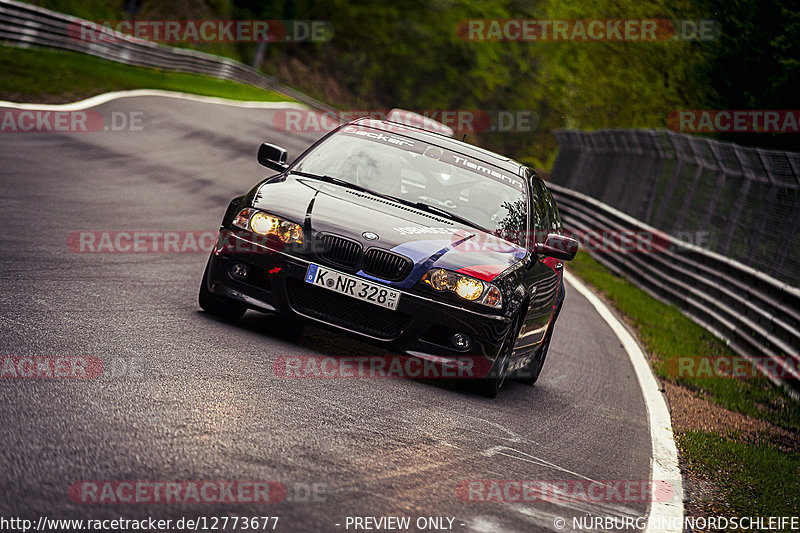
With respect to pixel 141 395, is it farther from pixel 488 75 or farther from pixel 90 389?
pixel 488 75

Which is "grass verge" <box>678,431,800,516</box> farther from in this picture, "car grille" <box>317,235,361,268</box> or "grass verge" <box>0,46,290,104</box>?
"grass verge" <box>0,46,290,104</box>

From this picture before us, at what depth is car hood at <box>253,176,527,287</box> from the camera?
6816mm

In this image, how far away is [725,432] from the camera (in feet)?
26.8

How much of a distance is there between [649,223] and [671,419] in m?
11.9

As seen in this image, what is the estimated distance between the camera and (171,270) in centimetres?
947

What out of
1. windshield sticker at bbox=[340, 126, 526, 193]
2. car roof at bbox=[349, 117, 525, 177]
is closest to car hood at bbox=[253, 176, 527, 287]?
windshield sticker at bbox=[340, 126, 526, 193]

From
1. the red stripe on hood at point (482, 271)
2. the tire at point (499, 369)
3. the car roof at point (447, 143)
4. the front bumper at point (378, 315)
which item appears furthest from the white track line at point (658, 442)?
the car roof at point (447, 143)

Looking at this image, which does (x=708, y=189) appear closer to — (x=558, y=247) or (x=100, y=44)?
(x=558, y=247)

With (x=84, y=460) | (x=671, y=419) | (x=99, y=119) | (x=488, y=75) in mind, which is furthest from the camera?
(x=488, y=75)

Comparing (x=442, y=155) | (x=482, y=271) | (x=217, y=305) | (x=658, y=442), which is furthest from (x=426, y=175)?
(x=658, y=442)

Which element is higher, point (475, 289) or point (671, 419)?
point (475, 289)

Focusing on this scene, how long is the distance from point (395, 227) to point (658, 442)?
2266 mm

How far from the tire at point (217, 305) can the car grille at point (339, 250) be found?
821mm

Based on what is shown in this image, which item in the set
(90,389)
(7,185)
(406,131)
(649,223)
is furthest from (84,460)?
(649,223)
